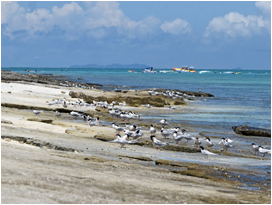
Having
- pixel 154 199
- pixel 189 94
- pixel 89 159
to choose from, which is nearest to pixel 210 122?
pixel 89 159

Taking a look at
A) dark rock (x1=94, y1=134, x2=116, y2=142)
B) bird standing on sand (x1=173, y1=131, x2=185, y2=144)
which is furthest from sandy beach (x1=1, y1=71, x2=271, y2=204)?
bird standing on sand (x1=173, y1=131, x2=185, y2=144)

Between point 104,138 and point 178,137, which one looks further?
point 178,137

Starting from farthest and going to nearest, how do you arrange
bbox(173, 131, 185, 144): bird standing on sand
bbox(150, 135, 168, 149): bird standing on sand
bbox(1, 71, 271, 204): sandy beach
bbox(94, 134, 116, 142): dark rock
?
bbox(173, 131, 185, 144): bird standing on sand
bbox(94, 134, 116, 142): dark rock
bbox(150, 135, 168, 149): bird standing on sand
bbox(1, 71, 271, 204): sandy beach

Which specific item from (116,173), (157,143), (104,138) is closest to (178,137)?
(157,143)

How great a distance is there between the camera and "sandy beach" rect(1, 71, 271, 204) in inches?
333

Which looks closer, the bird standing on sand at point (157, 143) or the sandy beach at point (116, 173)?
the sandy beach at point (116, 173)

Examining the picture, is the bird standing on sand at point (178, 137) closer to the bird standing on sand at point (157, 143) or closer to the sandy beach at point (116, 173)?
the sandy beach at point (116, 173)

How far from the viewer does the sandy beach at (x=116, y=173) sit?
27.8 ft

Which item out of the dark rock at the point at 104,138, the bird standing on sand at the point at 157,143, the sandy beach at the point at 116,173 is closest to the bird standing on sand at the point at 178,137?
the sandy beach at the point at 116,173

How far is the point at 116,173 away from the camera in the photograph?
35.4 ft

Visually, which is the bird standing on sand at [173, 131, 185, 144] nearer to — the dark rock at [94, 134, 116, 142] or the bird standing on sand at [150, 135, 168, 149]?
the bird standing on sand at [150, 135, 168, 149]

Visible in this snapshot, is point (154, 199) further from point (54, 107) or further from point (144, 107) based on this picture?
point (144, 107)

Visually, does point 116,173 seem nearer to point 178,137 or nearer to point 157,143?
point 157,143

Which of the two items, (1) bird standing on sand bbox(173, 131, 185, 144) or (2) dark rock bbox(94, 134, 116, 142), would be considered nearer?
(2) dark rock bbox(94, 134, 116, 142)
